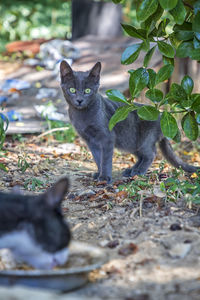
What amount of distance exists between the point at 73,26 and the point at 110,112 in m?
5.35

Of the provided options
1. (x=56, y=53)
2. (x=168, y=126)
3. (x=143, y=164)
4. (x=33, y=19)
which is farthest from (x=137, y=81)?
(x=33, y=19)

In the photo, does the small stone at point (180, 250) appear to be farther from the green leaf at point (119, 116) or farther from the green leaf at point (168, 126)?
the green leaf at point (119, 116)

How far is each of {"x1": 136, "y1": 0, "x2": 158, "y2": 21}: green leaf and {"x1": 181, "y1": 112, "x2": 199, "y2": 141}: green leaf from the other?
2.50 ft

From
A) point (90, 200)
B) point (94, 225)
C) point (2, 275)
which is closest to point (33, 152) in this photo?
point (90, 200)

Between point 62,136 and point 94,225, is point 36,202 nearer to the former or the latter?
point 94,225

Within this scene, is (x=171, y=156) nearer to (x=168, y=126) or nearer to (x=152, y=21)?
(x=168, y=126)

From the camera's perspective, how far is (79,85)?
407 centimetres

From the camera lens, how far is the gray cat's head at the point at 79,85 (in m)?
4.06

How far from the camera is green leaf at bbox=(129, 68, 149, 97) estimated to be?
3.01 meters

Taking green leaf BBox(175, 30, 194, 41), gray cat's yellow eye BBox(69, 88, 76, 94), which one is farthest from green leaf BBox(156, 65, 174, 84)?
gray cat's yellow eye BBox(69, 88, 76, 94)

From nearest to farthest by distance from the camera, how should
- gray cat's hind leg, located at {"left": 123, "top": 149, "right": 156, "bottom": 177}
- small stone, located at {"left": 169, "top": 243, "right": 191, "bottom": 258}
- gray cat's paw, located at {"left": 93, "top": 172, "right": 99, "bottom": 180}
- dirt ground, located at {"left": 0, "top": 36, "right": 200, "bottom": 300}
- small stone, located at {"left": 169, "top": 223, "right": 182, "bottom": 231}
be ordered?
dirt ground, located at {"left": 0, "top": 36, "right": 200, "bottom": 300}, small stone, located at {"left": 169, "top": 243, "right": 191, "bottom": 258}, small stone, located at {"left": 169, "top": 223, "right": 182, "bottom": 231}, gray cat's paw, located at {"left": 93, "top": 172, "right": 99, "bottom": 180}, gray cat's hind leg, located at {"left": 123, "top": 149, "right": 156, "bottom": 177}

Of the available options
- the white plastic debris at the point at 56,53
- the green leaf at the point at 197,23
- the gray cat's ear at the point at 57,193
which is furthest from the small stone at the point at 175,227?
the white plastic debris at the point at 56,53

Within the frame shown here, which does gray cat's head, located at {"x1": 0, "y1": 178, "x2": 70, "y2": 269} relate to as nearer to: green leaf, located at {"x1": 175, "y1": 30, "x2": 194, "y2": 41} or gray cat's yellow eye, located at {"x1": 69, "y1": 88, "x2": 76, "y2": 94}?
green leaf, located at {"x1": 175, "y1": 30, "x2": 194, "y2": 41}

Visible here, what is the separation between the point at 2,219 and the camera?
2084 mm
